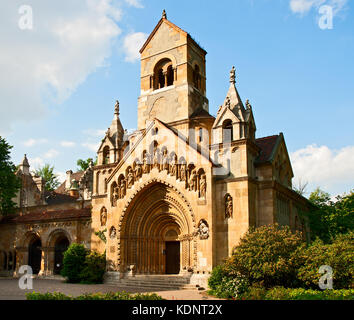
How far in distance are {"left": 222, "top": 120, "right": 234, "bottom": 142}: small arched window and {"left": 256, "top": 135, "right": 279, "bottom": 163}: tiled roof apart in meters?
2.42

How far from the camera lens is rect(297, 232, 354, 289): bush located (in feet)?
58.6

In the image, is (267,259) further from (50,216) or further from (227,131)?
(50,216)

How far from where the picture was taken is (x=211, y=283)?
21.3 meters

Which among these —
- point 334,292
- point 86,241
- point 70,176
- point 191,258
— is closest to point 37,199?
point 70,176

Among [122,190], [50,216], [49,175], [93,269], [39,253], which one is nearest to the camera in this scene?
[93,269]

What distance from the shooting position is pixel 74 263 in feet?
92.0

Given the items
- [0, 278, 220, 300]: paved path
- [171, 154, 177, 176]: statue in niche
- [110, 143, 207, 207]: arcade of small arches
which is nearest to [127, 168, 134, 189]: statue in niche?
[110, 143, 207, 207]: arcade of small arches

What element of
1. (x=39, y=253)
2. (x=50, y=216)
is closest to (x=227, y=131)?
(x=50, y=216)

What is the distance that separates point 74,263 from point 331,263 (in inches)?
687

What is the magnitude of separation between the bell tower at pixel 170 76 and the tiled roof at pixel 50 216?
8433mm

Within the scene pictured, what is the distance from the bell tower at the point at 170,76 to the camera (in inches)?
1196

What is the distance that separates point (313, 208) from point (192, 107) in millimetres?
13452

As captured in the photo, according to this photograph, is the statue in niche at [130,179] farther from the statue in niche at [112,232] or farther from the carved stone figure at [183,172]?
the carved stone figure at [183,172]
